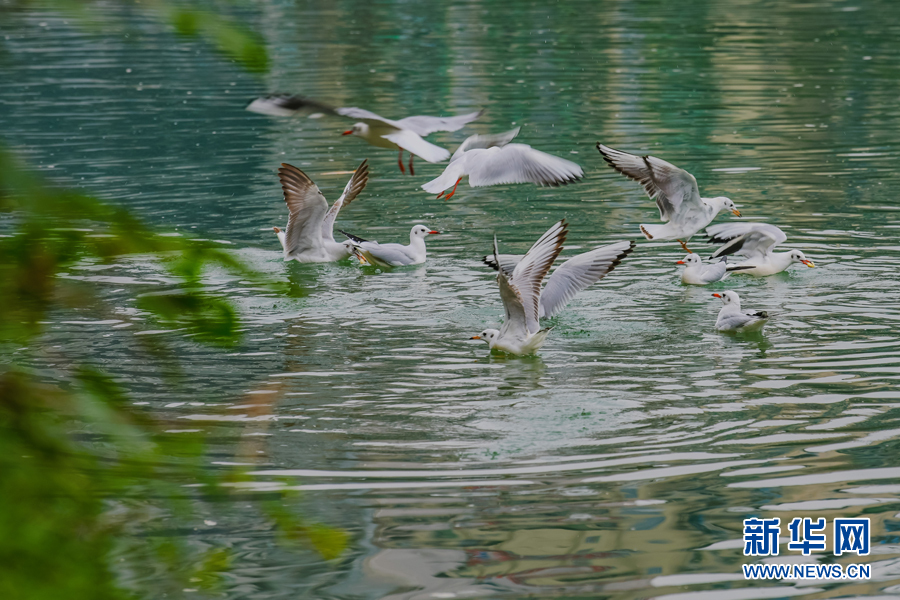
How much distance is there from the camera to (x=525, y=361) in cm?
858

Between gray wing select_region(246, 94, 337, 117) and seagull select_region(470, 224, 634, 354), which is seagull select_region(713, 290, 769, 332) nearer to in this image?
seagull select_region(470, 224, 634, 354)

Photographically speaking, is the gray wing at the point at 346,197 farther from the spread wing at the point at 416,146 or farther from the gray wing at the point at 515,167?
the spread wing at the point at 416,146

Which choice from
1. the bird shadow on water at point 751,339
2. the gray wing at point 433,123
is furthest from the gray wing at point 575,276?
the gray wing at point 433,123

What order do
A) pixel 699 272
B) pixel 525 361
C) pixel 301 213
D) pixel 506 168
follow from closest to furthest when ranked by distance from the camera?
pixel 525 361 < pixel 699 272 < pixel 506 168 < pixel 301 213

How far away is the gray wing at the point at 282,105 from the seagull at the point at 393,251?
16.4 ft

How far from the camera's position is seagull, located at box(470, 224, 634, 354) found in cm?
859

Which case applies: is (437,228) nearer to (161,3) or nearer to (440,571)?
(440,571)

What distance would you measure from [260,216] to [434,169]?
439cm

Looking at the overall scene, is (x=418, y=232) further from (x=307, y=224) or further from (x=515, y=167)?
(x=515, y=167)

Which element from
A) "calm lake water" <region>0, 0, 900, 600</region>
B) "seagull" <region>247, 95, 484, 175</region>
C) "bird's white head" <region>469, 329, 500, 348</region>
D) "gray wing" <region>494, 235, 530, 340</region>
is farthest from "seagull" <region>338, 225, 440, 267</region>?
"gray wing" <region>494, 235, 530, 340</region>

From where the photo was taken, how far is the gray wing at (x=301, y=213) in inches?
462

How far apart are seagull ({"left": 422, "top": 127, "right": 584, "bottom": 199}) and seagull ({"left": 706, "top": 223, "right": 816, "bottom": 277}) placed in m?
1.80

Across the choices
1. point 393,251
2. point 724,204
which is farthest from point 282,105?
point 724,204

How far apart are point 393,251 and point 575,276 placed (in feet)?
7.77
